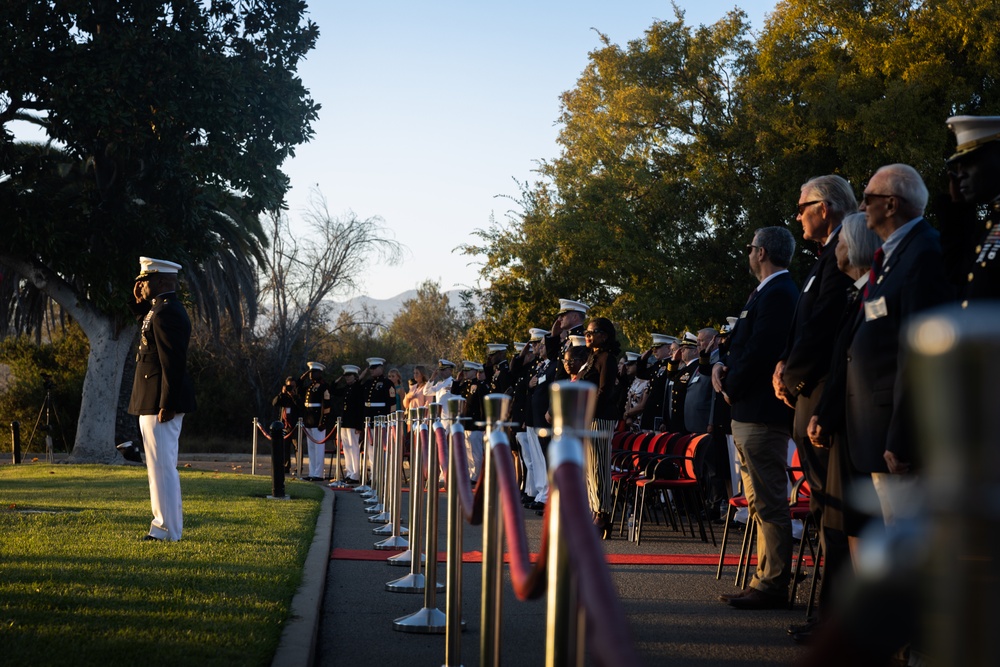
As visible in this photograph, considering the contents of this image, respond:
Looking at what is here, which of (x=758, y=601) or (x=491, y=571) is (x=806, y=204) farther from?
(x=491, y=571)

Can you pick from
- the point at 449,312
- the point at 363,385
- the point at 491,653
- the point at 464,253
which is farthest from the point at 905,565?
the point at 449,312

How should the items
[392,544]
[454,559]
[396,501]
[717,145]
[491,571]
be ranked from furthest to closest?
1. [717,145]
2. [396,501]
3. [392,544]
4. [454,559]
5. [491,571]

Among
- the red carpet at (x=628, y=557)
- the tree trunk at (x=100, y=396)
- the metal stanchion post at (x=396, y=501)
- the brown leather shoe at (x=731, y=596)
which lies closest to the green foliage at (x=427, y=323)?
the tree trunk at (x=100, y=396)

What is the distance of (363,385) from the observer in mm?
23016

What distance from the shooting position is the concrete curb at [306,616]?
5.29 metres

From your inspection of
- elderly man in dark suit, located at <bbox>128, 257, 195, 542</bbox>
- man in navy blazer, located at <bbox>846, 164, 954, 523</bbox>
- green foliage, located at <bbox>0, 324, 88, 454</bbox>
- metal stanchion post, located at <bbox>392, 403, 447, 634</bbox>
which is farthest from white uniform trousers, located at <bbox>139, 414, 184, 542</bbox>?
green foliage, located at <bbox>0, 324, 88, 454</bbox>

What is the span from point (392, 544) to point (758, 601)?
4258 millimetres

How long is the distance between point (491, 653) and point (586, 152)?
30856 millimetres

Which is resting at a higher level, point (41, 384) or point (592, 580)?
point (41, 384)

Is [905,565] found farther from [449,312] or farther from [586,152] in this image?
[449,312]

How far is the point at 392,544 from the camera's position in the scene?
1056 cm

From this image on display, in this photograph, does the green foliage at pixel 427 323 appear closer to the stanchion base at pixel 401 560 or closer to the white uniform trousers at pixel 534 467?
the white uniform trousers at pixel 534 467

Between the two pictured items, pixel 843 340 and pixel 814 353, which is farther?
pixel 814 353

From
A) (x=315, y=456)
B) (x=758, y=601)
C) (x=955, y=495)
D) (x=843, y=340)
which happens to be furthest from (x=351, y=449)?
(x=955, y=495)
